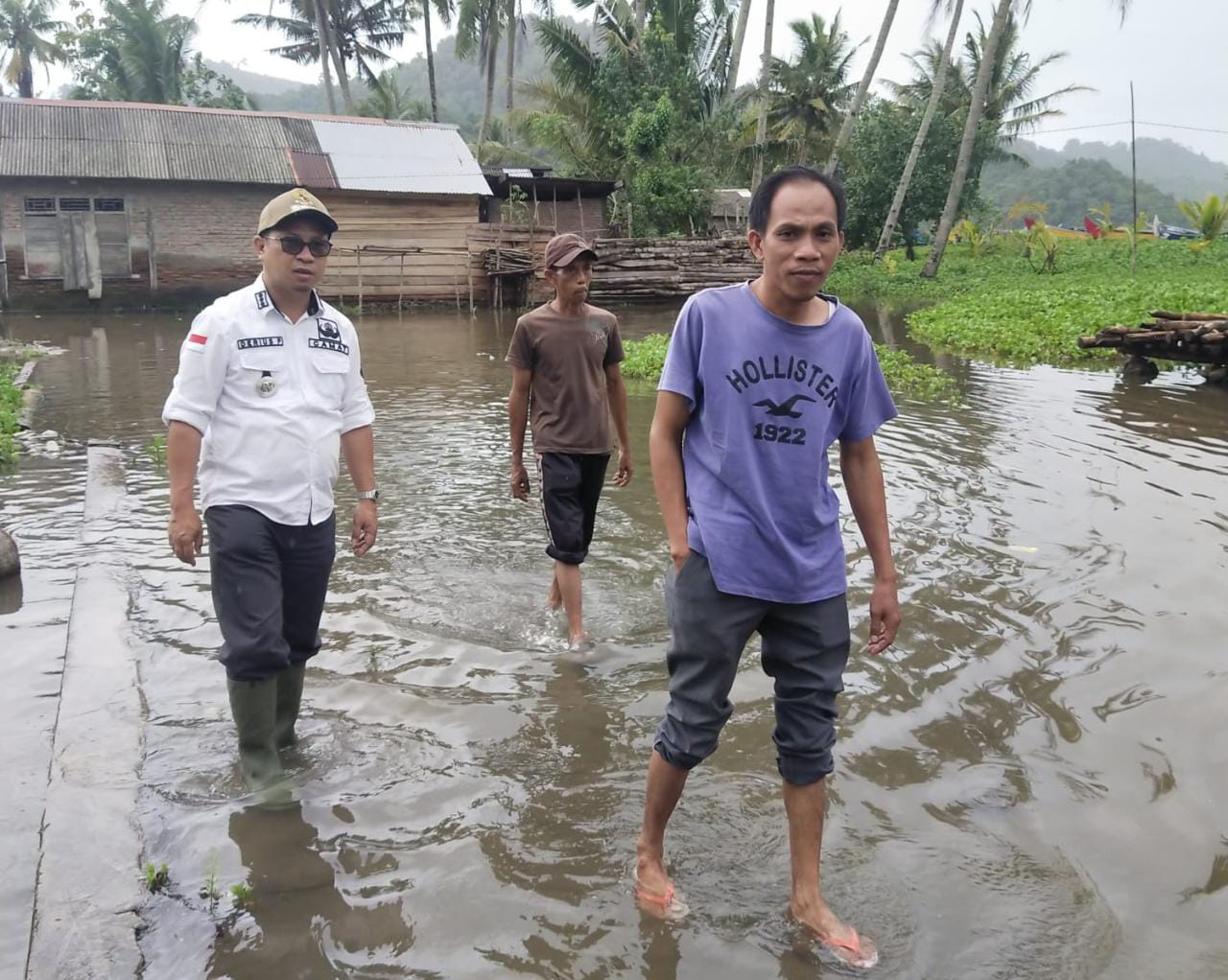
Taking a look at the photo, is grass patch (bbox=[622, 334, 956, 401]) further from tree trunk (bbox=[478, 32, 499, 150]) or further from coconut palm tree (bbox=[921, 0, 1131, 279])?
tree trunk (bbox=[478, 32, 499, 150])

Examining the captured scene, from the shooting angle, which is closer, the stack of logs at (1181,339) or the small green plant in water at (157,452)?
the small green plant in water at (157,452)

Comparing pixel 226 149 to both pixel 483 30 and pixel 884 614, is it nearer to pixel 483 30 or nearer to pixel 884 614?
pixel 483 30

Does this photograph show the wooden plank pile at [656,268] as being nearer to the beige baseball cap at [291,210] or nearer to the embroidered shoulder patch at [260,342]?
the beige baseball cap at [291,210]

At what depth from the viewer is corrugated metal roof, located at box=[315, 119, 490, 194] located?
26500 mm

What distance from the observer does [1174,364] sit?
14.1 meters

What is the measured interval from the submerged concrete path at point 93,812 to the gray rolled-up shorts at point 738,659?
1532mm

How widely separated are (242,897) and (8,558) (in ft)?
11.4

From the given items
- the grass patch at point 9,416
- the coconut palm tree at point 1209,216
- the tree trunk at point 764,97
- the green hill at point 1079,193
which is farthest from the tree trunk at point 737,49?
the green hill at point 1079,193

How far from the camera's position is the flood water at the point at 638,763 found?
2920 mm

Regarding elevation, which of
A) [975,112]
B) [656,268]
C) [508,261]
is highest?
[975,112]

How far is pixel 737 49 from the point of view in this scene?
30.2 meters

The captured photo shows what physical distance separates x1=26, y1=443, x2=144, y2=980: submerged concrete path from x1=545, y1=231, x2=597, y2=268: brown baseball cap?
2.49 meters

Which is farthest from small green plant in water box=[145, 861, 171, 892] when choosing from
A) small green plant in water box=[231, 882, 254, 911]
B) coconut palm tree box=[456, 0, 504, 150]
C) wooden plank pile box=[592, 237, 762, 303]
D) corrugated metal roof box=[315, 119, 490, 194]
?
coconut palm tree box=[456, 0, 504, 150]

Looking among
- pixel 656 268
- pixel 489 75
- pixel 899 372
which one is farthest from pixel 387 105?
pixel 899 372
